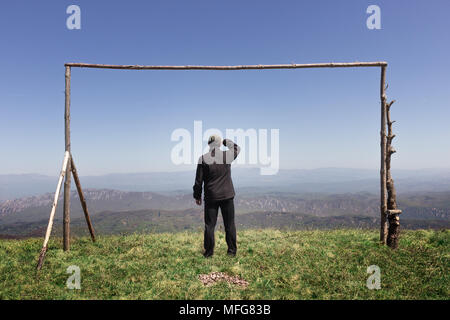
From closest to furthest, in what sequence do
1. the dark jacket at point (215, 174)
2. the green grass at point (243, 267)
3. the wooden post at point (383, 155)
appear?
the green grass at point (243, 267)
the dark jacket at point (215, 174)
the wooden post at point (383, 155)

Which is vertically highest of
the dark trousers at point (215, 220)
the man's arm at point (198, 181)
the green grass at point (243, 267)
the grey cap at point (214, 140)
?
the grey cap at point (214, 140)

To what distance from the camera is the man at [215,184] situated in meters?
8.02

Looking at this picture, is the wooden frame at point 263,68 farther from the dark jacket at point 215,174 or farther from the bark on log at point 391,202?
the dark jacket at point 215,174

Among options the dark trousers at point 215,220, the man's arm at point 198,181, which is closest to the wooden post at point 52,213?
the man's arm at point 198,181

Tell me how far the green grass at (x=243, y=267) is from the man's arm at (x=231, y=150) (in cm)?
305

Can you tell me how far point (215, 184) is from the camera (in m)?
8.02

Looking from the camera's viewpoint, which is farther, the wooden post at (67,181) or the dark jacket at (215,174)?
the wooden post at (67,181)

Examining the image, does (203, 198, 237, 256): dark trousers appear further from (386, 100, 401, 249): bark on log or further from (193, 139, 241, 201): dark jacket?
(386, 100, 401, 249): bark on log

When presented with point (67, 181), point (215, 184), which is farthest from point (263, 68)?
point (67, 181)

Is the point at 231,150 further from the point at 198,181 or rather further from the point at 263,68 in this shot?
the point at 263,68

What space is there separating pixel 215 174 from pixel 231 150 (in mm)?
898

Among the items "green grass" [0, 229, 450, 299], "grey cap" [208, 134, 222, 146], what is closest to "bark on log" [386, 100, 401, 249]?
"green grass" [0, 229, 450, 299]
